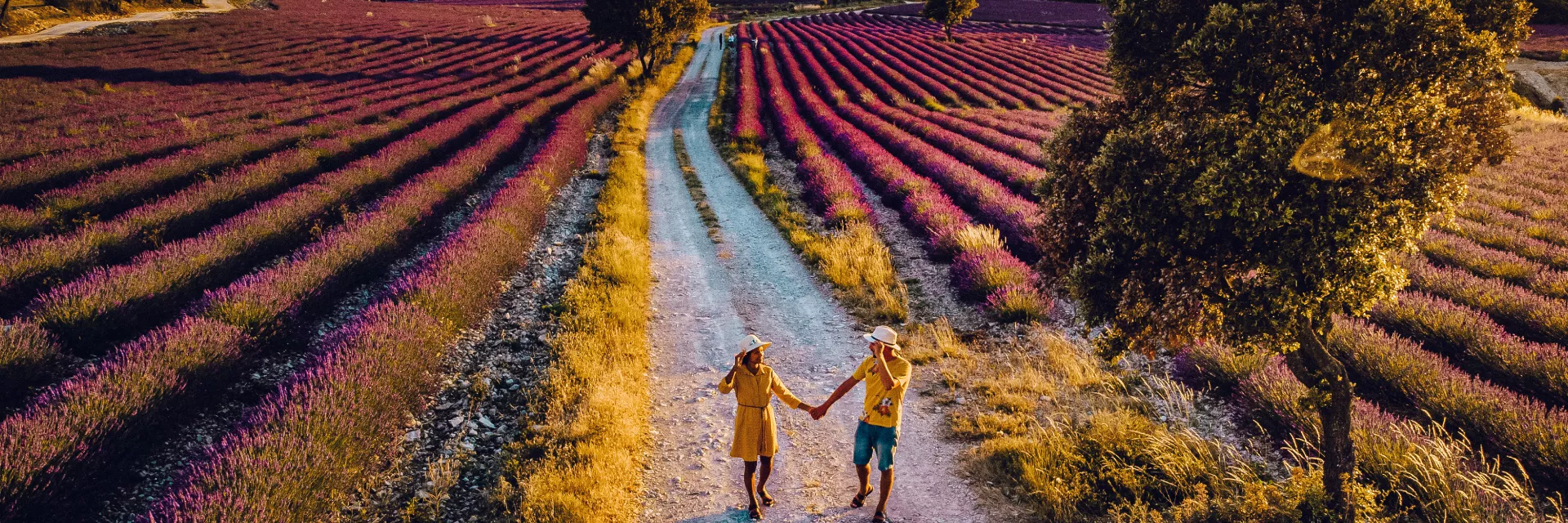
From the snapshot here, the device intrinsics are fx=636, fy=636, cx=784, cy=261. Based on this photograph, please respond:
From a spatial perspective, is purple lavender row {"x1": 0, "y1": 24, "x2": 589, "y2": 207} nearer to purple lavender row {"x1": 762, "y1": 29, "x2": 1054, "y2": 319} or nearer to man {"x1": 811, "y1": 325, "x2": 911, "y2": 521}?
man {"x1": 811, "y1": 325, "x2": 911, "y2": 521}

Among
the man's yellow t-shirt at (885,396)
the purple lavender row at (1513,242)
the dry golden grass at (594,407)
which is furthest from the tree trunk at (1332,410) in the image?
the purple lavender row at (1513,242)

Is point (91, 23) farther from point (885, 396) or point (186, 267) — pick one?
point (885, 396)

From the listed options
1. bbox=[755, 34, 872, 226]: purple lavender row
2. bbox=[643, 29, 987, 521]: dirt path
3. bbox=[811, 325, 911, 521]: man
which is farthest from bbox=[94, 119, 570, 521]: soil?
bbox=[755, 34, 872, 226]: purple lavender row

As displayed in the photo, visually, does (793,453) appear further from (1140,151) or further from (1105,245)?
(1140,151)

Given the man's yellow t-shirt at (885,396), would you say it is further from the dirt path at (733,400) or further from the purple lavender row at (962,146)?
the purple lavender row at (962,146)

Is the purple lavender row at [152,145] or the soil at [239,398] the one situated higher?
the purple lavender row at [152,145]

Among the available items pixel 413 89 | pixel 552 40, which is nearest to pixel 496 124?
pixel 413 89

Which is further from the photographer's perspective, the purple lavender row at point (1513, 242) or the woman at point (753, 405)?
the purple lavender row at point (1513, 242)

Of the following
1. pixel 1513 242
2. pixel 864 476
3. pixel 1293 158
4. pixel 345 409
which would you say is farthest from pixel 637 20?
pixel 1293 158
